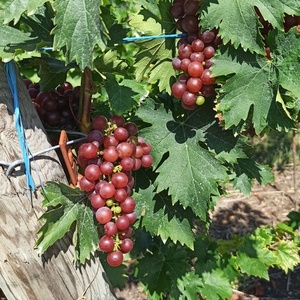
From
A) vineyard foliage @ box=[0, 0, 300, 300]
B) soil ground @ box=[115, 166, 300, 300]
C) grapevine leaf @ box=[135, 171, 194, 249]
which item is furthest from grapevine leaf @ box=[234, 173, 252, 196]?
soil ground @ box=[115, 166, 300, 300]

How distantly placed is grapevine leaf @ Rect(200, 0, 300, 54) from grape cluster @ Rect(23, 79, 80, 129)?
408 mm

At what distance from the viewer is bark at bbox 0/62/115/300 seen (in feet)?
3.85

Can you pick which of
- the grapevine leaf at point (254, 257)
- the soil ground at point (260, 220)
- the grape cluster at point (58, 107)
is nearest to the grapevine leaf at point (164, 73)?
the grape cluster at point (58, 107)

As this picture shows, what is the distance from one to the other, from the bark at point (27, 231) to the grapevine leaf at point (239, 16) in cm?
48

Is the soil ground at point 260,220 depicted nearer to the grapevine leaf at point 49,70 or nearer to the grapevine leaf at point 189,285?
the grapevine leaf at point 189,285

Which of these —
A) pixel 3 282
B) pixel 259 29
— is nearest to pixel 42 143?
pixel 3 282

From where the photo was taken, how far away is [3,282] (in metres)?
1.29

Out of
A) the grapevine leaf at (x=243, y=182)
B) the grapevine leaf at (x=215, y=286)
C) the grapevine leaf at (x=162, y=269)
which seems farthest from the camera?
the grapevine leaf at (x=215, y=286)

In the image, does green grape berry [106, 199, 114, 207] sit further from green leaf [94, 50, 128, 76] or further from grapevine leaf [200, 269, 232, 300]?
grapevine leaf [200, 269, 232, 300]

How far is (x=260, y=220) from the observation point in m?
3.71

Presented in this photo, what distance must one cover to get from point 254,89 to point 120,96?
1.06 feet

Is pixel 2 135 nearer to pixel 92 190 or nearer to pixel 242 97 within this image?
pixel 92 190

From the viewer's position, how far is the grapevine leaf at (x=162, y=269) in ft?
6.32

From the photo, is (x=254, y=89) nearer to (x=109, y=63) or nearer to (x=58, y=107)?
(x=109, y=63)
